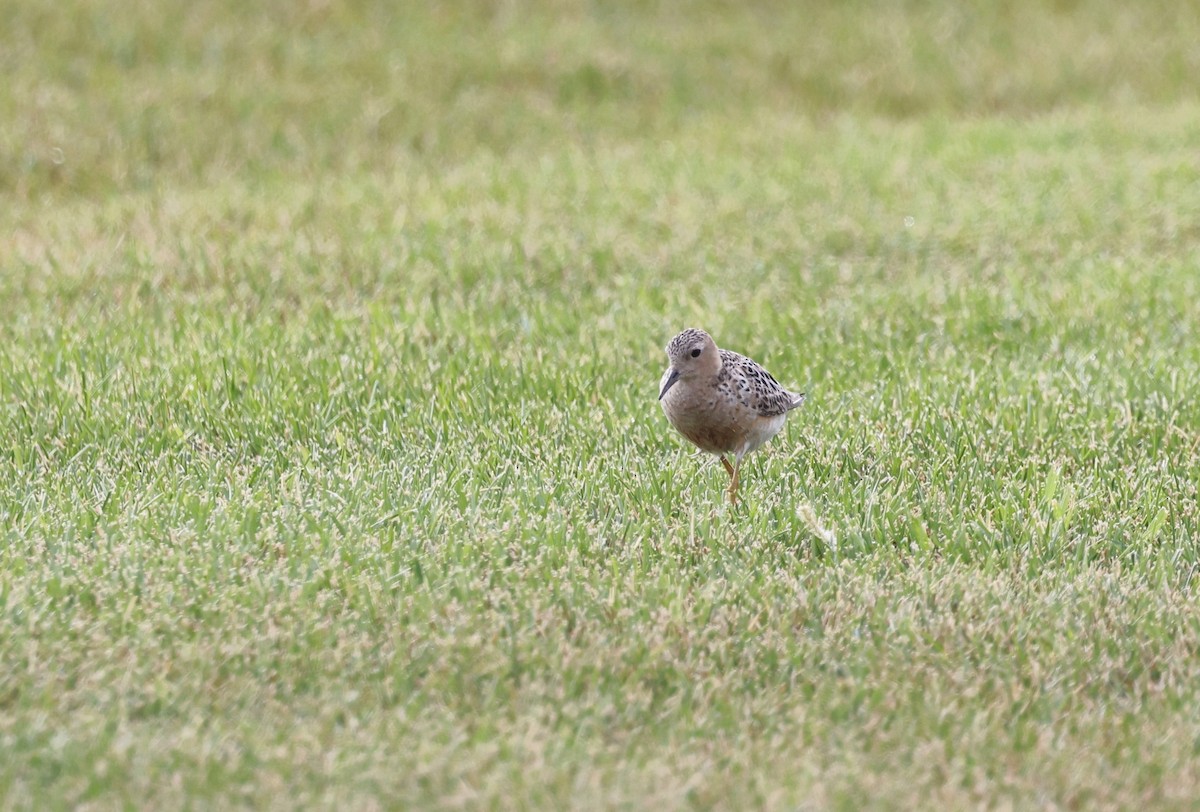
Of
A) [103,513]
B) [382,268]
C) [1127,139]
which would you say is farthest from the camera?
[1127,139]

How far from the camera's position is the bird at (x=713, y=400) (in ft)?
18.9

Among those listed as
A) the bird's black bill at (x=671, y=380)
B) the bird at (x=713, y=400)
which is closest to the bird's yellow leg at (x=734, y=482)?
the bird at (x=713, y=400)

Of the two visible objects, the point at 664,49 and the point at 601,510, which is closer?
the point at 601,510

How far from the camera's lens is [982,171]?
12883mm

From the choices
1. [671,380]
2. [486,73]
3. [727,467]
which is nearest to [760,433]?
[727,467]

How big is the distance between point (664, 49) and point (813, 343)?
30.4ft

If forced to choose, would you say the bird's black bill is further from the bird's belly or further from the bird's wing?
the bird's wing

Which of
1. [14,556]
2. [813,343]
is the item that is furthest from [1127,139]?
[14,556]

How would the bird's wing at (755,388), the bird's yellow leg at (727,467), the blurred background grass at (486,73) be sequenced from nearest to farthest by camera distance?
the bird's wing at (755,388)
the bird's yellow leg at (727,467)
the blurred background grass at (486,73)

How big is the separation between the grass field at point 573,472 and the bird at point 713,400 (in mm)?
213

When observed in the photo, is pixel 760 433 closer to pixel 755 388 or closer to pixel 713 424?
pixel 755 388

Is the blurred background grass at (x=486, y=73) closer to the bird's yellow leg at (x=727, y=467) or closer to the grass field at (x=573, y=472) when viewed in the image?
the grass field at (x=573, y=472)

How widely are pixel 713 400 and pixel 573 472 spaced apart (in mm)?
679

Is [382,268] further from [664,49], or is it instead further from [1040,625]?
[664,49]
